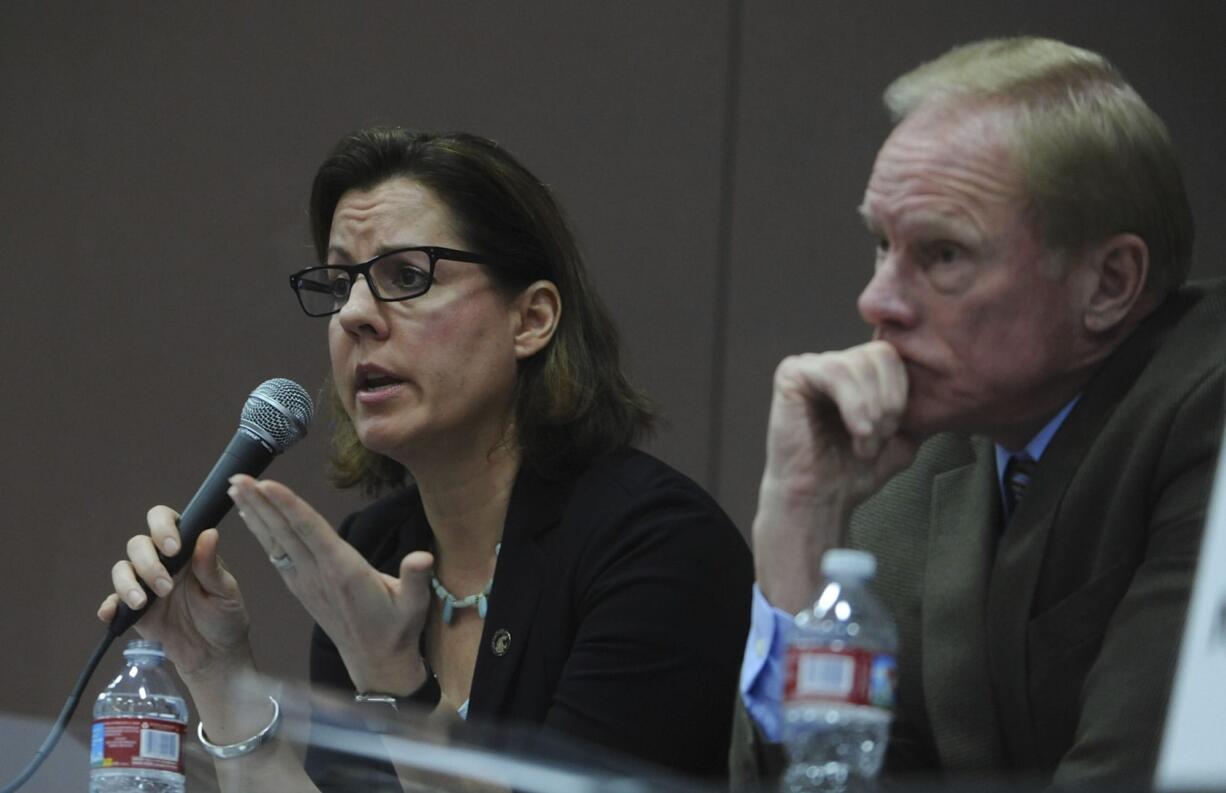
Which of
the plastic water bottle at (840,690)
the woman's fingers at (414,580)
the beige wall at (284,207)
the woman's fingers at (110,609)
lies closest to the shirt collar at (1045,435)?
the plastic water bottle at (840,690)

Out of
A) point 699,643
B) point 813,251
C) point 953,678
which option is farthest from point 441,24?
point 953,678

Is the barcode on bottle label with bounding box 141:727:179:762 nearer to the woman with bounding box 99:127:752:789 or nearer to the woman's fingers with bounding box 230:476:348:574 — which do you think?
the woman with bounding box 99:127:752:789

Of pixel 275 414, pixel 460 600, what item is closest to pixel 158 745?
pixel 275 414

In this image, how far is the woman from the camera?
1933 millimetres

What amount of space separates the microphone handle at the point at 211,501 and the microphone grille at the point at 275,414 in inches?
0.5

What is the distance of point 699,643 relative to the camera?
6.47 ft

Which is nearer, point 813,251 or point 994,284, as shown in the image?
point 994,284

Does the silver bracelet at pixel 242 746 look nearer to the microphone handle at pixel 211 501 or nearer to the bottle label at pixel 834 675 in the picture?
the microphone handle at pixel 211 501

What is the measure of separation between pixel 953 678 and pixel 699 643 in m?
Result: 0.50

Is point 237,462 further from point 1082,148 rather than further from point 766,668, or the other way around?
point 1082,148

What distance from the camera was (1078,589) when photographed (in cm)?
146

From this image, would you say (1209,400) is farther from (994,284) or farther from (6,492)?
(6,492)

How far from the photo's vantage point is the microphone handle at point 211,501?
194 centimetres

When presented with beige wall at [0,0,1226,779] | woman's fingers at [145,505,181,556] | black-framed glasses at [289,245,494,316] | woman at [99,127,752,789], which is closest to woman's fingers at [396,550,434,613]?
woman at [99,127,752,789]
